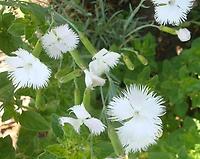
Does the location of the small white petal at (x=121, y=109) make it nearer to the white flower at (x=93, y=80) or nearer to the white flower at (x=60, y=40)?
the white flower at (x=93, y=80)

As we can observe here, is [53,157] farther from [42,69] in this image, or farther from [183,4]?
[183,4]

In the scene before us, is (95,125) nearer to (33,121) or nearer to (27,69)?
(27,69)

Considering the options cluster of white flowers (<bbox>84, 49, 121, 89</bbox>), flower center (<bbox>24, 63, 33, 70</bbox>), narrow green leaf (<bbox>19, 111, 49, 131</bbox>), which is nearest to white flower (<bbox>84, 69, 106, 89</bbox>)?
cluster of white flowers (<bbox>84, 49, 121, 89</bbox>)

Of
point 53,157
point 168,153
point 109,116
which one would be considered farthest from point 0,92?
point 168,153

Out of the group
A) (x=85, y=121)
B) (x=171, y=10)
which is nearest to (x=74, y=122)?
(x=85, y=121)

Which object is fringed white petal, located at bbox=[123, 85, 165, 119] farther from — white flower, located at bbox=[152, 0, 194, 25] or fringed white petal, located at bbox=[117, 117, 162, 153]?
white flower, located at bbox=[152, 0, 194, 25]

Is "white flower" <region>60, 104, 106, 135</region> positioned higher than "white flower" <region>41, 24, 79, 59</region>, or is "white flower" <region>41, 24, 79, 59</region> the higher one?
"white flower" <region>41, 24, 79, 59</region>
